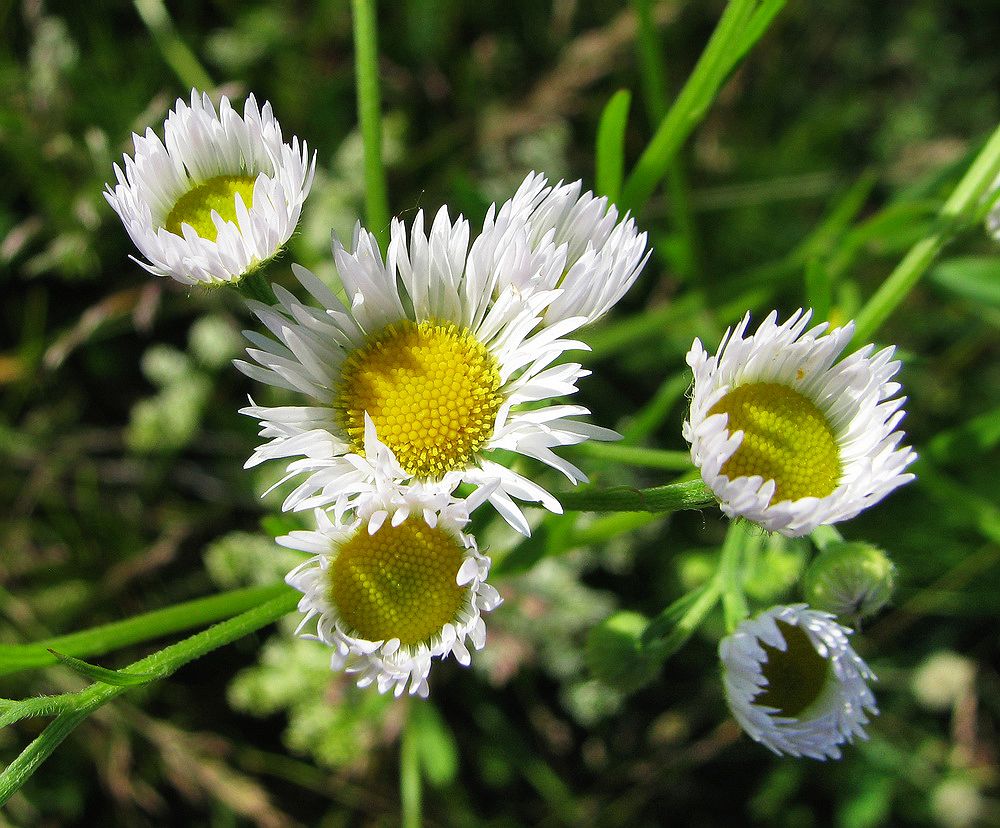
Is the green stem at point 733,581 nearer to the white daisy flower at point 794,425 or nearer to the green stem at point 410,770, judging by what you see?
the white daisy flower at point 794,425

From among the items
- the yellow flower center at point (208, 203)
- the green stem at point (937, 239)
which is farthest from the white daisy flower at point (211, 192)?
the green stem at point (937, 239)

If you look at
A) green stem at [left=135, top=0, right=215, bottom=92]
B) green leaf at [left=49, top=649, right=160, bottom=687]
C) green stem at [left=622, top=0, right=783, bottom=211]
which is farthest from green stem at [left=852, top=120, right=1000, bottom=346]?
green stem at [left=135, top=0, right=215, bottom=92]

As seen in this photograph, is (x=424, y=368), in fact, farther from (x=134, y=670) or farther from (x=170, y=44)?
(x=170, y=44)

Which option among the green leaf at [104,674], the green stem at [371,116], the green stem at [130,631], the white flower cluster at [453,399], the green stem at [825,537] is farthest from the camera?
the green stem at [371,116]

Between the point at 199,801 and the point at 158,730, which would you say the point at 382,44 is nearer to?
the point at 158,730

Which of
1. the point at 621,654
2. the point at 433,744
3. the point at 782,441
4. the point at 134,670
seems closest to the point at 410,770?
the point at 433,744

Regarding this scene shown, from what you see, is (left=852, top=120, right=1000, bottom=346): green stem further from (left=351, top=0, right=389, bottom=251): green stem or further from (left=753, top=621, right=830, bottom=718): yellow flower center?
(left=351, top=0, right=389, bottom=251): green stem
